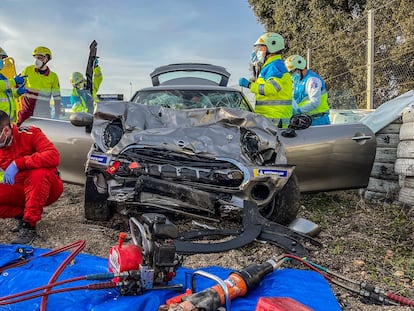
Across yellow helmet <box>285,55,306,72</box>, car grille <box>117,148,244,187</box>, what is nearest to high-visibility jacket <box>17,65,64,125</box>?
yellow helmet <box>285,55,306,72</box>

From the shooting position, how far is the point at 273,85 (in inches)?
217

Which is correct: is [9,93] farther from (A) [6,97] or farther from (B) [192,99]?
(B) [192,99]

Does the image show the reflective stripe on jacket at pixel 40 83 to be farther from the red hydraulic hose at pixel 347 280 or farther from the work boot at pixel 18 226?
the red hydraulic hose at pixel 347 280

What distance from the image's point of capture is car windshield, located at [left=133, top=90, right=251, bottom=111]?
471 centimetres

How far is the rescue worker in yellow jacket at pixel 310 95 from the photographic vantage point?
6.59 metres

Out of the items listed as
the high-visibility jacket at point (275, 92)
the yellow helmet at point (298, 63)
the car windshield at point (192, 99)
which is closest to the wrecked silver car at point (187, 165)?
the car windshield at point (192, 99)

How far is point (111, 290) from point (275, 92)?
386 cm

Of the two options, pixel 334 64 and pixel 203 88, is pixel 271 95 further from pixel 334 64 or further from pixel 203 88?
pixel 334 64

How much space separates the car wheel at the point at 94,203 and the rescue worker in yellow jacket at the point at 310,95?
3698 millimetres

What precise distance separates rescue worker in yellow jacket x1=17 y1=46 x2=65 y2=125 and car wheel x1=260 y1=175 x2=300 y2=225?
555 cm

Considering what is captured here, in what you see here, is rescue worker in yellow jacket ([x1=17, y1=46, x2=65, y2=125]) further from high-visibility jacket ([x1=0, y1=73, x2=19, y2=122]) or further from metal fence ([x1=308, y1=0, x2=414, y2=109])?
metal fence ([x1=308, y1=0, x2=414, y2=109])

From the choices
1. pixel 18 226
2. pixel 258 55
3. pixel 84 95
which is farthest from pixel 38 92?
pixel 18 226

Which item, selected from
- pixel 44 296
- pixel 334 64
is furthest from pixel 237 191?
pixel 334 64

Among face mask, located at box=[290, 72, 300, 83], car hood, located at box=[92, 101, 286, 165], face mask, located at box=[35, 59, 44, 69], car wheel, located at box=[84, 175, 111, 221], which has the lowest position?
car wheel, located at box=[84, 175, 111, 221]
